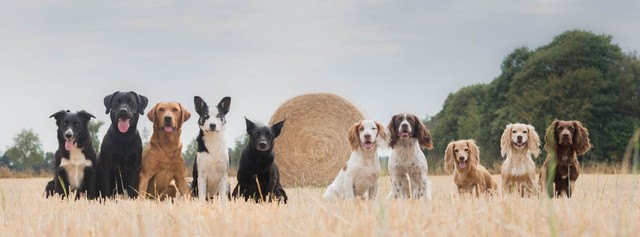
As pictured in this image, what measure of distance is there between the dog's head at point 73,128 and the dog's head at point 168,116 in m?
0.75

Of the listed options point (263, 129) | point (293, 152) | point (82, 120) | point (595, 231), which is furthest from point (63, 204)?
point (293, 152)

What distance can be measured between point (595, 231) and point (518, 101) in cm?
3507

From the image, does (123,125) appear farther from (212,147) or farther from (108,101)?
(212,147)

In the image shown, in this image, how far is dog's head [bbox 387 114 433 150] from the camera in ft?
30.0

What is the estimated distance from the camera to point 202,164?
352 inches

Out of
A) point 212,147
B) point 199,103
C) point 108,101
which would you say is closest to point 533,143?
point 212,147

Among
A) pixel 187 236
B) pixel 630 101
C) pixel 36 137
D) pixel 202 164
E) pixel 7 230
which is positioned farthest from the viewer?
pixel 36 137

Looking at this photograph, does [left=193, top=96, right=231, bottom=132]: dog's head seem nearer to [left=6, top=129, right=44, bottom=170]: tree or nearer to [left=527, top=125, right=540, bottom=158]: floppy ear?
[left=527, top=125, right=540, bottom=158]: floppy ear

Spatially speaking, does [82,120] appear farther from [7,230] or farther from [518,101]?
[518,101]

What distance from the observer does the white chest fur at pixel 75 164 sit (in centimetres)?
895

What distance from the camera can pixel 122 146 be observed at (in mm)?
8922

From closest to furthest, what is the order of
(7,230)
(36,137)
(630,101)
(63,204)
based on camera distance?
(7,230)
(63,204)
(630,101)
(36,137)

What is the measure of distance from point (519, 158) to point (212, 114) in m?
3.87

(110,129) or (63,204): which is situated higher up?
(110,129)
